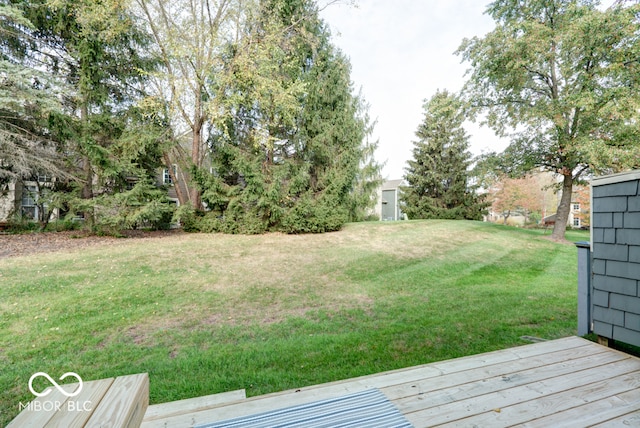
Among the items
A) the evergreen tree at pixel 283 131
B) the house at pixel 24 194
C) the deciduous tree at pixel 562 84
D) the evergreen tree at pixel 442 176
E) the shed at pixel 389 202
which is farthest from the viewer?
the shed at pixel 389 202

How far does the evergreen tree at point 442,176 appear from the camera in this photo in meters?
16.5

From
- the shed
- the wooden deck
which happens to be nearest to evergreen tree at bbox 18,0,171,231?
the wooden deck

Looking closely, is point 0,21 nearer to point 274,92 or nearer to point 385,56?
point 274,92

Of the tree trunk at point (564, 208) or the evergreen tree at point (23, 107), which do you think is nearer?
the evergreen tree at point (23, 107)

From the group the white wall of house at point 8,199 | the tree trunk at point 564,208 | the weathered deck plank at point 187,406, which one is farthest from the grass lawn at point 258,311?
the white wall of house at point 8,199

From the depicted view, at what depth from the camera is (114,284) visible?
5.12 meters

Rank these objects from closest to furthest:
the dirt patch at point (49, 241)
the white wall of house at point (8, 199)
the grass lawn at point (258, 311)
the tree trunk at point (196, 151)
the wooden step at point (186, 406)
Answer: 1. the wooden step at point (186, 406)
2. the grass lawn at point (258, 311)
3. the dirt patch at point (49, 241)
4. the white wall of house at point (8, 199)
5. the tree trunk at point (196, 151)

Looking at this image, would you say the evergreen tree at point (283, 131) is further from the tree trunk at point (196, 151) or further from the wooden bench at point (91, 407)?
the wooden bench at point (91, 407)

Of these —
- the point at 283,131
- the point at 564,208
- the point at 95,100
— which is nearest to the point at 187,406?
the point at 283,131

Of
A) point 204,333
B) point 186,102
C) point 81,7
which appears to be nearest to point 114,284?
point 204,333

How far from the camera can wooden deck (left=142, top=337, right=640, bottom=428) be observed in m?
1.49

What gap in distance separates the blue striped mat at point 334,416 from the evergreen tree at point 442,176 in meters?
16.5

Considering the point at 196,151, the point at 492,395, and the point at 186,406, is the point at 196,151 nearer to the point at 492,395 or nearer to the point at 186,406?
the point at 186,406

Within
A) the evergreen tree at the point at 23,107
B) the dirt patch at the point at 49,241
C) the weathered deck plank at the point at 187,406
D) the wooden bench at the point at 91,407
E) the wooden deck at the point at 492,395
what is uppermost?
the evergreen tree at the point at 23,107
